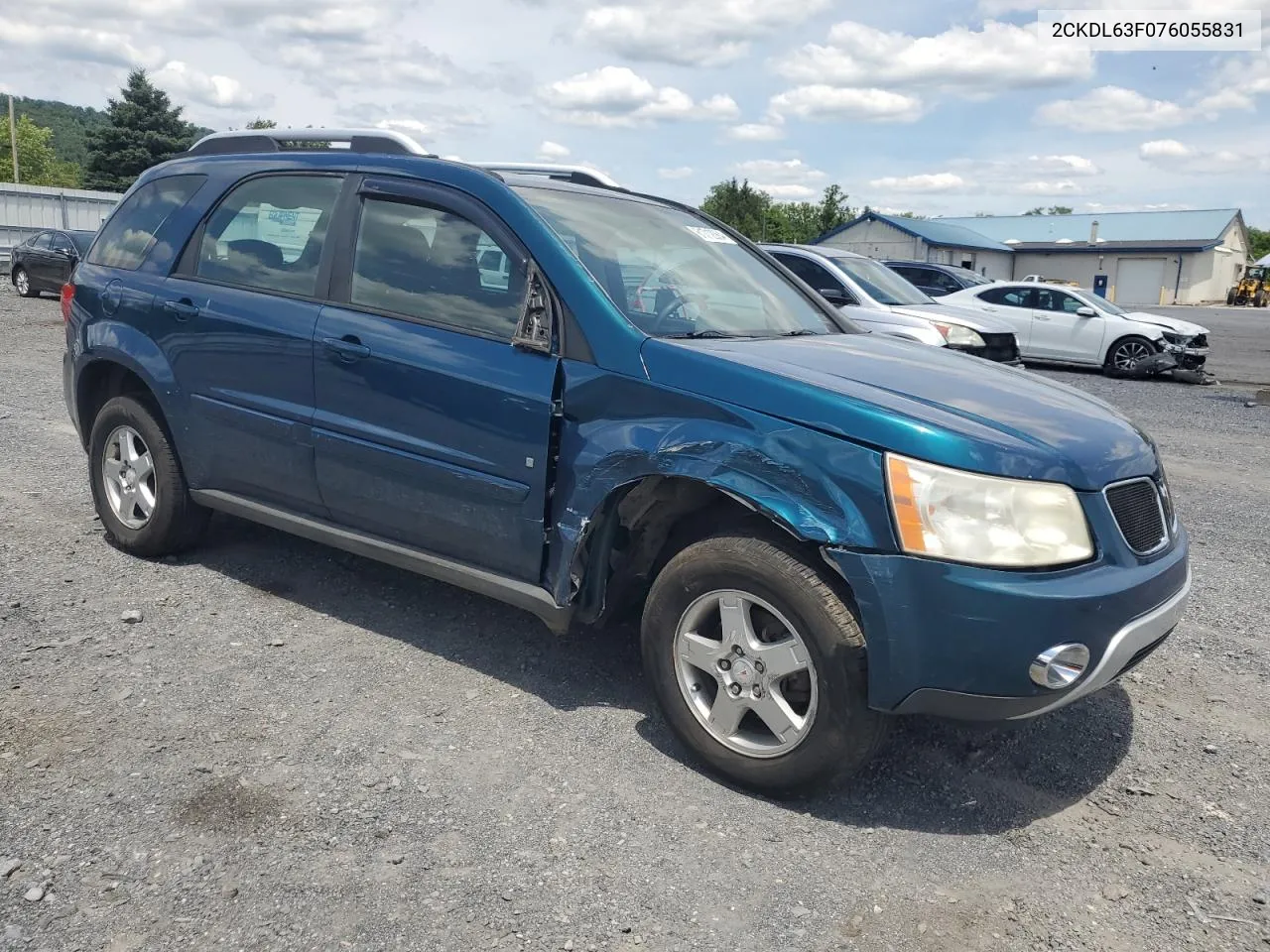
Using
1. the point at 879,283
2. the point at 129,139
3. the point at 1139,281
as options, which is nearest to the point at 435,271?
the point at 879,283

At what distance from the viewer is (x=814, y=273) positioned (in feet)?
40.4

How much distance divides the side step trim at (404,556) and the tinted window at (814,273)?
28.6ft

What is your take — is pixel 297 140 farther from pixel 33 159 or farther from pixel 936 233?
pixel 33 159

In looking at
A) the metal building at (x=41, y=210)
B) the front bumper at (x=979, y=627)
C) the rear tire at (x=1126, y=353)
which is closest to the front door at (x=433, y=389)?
the front bumper at (x=979, y=627)

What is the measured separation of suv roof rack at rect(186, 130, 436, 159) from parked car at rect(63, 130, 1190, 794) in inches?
0.8

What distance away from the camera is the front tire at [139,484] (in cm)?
484

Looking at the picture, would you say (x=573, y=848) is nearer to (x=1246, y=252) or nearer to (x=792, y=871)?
(x=792, y=871)

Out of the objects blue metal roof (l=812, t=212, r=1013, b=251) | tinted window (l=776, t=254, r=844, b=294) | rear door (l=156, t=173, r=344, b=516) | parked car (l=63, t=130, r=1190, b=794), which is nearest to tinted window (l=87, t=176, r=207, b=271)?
parked car (l=63, t=130, r=1190, b=794)

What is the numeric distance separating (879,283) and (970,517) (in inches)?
410

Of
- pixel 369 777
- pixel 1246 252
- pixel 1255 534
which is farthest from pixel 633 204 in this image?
pixel 1246 252

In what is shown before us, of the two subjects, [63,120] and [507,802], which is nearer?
[507,802]

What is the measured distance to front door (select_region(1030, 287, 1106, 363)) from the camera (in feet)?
54.9

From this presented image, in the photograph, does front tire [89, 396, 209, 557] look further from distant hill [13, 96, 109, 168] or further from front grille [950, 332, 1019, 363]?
distant hill [13, 96, 109, 168]

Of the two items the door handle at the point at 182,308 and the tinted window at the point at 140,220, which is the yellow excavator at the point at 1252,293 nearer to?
the tinted window at the point at 140,220
